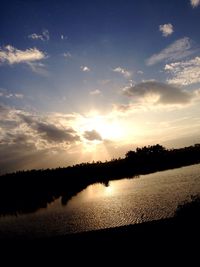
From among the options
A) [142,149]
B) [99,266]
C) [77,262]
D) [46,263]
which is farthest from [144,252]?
[142,149]

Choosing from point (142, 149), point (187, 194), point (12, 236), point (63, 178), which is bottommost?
point (12, 236)

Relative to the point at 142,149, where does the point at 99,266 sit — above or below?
below

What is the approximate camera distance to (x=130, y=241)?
20.5 m

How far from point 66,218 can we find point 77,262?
2628 cm

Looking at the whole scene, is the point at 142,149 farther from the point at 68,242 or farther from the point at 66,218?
the point at 68,242

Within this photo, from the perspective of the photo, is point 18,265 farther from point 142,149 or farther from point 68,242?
point 142,149

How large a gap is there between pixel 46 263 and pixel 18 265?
2.11 m

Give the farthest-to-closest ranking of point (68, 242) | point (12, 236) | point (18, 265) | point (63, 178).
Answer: point (63, 178), point (12, 236), point (68, 242), point (18, 265)

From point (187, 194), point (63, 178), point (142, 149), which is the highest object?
point (142, 149)

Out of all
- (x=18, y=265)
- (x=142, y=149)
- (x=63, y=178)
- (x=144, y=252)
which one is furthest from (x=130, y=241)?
(x=142, y=149)

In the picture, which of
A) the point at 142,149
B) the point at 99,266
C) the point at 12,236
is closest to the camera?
the point at 99,266

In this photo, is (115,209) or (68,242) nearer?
(68,242)

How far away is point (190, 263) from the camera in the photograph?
48.6 feet

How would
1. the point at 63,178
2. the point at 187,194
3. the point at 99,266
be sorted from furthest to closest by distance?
1. the point at 63,178
2. the point at 187,194
3. the point at 99,266
